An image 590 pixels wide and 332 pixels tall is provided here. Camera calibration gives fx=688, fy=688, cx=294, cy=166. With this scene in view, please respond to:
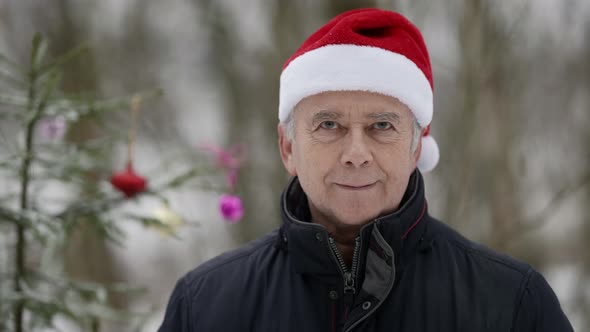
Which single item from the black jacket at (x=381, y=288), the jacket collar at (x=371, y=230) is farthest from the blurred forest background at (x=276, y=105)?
the jacket collar at (x=371, y=230)

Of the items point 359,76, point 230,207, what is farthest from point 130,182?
point 359,76

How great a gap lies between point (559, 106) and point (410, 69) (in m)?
2.58

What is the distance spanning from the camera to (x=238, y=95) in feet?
23.2

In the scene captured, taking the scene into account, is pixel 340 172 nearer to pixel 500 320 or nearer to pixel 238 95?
pixel 500 320

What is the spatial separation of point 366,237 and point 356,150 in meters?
0.22

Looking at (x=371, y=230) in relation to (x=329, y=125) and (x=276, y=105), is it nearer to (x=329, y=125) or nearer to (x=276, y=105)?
(x=329, y=125)

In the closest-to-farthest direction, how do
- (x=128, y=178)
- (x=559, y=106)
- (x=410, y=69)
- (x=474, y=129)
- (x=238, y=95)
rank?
1. (x=410, y=69)
2. (x=128, y=178)
3. (x=474, y=129)
4. (x=559, y=106)
5. (x=238, y=95)

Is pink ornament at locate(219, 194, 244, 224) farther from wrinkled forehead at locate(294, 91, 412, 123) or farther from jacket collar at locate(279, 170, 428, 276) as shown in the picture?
wrinkled forehead at locate(294, 91, 412, 123)

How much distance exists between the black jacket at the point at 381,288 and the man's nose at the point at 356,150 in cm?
15

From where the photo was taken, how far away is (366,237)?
1.68 metres

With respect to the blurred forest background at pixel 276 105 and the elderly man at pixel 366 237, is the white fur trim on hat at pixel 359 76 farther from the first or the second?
the blurred forest background at pixel 276 105

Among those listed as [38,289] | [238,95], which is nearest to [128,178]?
[38,289]

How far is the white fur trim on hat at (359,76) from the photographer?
1737 mm

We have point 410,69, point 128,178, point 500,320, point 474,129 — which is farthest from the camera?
point 474,129
